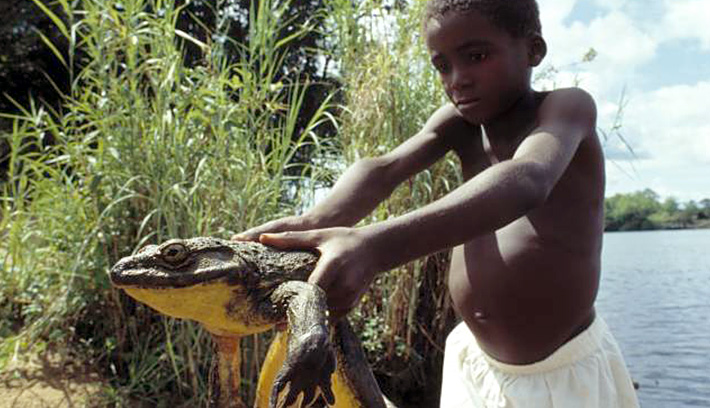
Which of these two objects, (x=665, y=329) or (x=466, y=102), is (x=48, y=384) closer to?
(x=466, y=102)

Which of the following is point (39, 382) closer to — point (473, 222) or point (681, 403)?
point (473, 222)

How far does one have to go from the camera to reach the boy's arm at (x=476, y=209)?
3.12ft

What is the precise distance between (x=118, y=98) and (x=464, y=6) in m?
2.36

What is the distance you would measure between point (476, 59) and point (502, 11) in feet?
0.44

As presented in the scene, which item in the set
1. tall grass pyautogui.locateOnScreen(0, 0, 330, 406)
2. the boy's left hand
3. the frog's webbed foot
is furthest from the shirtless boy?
tall grass pyautogui.locateOnScreen(0, 0, 330, 406)

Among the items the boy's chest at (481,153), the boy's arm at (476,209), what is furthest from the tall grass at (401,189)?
the boy's arm at (476,209)

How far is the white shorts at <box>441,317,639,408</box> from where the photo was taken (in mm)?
1601

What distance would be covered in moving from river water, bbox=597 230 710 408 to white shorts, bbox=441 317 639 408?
38.0 inches

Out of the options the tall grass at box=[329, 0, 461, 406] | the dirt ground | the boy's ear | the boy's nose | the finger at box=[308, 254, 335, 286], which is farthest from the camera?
the tall grass at box=[329, 0, 461, 406]

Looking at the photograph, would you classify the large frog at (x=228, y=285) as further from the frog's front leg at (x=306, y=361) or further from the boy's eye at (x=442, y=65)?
the boy's eye at (x=442, y=65)

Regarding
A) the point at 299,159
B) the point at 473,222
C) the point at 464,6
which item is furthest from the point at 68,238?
the point at 473,222

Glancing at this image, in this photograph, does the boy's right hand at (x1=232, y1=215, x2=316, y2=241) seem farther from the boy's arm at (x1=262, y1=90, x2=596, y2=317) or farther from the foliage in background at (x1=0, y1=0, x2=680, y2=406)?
the foliage in background at (x1=0, y1=0, x2=680, y2=406)

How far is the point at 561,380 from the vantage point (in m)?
1.60

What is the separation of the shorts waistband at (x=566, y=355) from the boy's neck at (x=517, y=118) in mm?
556
